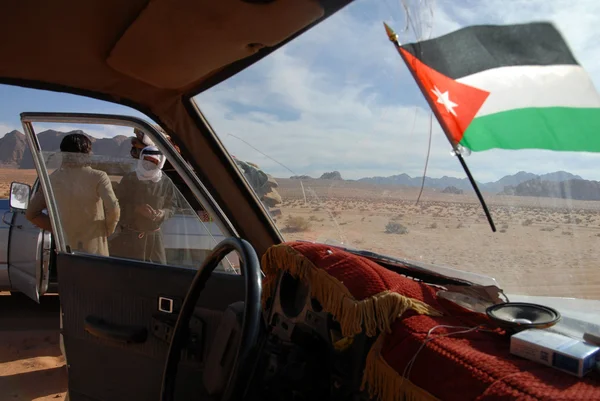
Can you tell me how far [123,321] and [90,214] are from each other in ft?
2.33

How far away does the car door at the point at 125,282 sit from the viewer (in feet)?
7.23

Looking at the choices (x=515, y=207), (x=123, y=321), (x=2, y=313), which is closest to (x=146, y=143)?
(x=123, y=321)

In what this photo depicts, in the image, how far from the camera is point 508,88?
5.75 ft

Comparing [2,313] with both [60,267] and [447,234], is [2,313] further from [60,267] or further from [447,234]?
[447,234]

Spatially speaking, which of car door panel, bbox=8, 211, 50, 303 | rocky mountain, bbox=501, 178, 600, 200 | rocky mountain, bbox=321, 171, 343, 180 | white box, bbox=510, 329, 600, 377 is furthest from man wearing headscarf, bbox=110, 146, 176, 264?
car door panel, bbox=8, 211, 50, 303

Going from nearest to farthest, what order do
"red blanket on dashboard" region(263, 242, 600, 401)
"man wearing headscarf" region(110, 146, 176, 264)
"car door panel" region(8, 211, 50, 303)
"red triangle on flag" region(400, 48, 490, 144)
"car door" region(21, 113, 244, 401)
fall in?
"red blanket on dashboard" region(263, 242, 600, 401) → "red triangle on flag" region(400, 48, 490, 144) → "car door" region(21, 113, 244, 401) → "man wearing headscarf" region(110, 146, 176, 264) → "car door panel" region(8, 211, 50, 303)

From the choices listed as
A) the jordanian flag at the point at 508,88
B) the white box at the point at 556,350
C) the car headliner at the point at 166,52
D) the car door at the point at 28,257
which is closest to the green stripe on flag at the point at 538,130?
the jordanian flag at the point at 508,88

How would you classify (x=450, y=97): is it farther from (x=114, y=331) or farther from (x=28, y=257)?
(x=28, y=257)

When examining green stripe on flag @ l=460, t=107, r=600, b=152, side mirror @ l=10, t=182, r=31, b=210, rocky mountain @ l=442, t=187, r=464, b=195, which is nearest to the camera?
green stripe on flag @ l=460, t=107, r=600, b=152

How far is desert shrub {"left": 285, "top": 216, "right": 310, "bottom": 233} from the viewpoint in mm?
2748

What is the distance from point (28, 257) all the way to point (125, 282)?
3.58 meters

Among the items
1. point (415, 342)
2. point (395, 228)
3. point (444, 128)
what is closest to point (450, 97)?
point (444, 128)

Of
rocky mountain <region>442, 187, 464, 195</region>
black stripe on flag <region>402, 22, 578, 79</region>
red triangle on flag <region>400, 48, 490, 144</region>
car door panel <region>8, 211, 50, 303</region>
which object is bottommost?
car door panel <region>8, 211, 50, 303</region>

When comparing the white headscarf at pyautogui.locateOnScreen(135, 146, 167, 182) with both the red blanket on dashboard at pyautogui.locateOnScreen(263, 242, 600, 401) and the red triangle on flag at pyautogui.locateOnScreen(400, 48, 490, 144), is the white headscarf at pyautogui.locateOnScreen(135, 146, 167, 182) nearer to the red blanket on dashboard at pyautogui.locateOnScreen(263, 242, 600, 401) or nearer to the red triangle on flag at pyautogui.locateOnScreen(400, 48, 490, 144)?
the red blanket on dashboard at pyautogui.locateOnScreen(263, 242, 600, 401)
